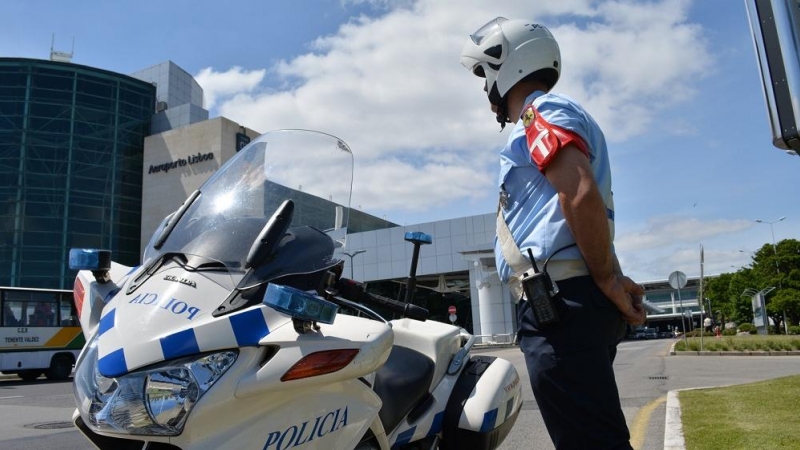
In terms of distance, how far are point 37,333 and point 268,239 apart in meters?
19.9

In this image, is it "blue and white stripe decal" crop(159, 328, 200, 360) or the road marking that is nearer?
"blue and white stripe decal" crop(159, 328, 200, 360)

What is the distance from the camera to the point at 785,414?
5.68m

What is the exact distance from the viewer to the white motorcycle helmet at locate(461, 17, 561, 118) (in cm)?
225

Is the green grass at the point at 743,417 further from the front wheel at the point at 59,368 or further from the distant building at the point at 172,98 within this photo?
the distant building at the point at 172,98

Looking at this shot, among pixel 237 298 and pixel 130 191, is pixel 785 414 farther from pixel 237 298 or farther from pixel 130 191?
pixel 130 191

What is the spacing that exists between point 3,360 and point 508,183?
1971cm

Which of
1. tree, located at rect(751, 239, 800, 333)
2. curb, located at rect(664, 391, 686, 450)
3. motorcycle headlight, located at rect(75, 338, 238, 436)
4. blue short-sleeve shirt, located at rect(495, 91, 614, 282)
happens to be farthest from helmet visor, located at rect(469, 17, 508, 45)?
tree, located at rect(751, 239, 800, 333)

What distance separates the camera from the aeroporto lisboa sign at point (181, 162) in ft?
151

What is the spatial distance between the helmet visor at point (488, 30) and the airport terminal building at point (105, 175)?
3597cm

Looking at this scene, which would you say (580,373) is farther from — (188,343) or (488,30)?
(488,30)

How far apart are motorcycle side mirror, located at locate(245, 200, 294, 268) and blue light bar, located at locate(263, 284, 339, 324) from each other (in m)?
0.28

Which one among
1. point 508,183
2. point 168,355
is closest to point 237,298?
point 168,355

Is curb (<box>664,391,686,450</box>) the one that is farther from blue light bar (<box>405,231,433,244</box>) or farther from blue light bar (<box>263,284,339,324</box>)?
blue light bar (<box>263,284,339,324</box>)

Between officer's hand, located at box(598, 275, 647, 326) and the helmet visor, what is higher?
the helmet visor
